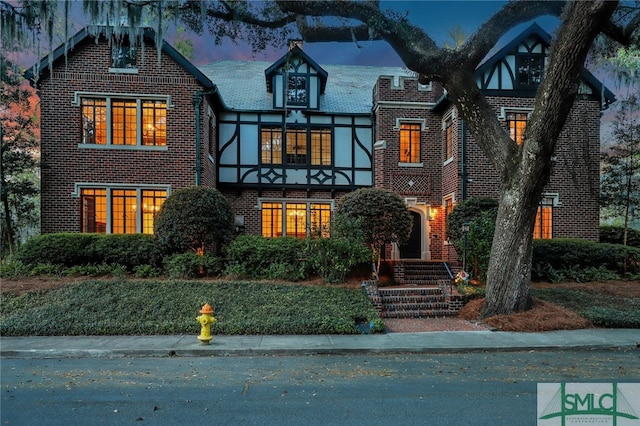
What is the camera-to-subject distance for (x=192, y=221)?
491 inches

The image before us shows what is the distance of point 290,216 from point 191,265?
5835mm

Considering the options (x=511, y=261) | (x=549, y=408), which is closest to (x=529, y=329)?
(x=511, y=261)

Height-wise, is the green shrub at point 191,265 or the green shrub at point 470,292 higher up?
the green shrub at point 191,265

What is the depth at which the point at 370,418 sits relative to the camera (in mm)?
4582

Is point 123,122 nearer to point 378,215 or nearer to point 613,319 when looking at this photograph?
point 378,215

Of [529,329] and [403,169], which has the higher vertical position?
[403,169]

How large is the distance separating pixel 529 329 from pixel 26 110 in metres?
17.5

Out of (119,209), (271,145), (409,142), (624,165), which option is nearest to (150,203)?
(119,209)

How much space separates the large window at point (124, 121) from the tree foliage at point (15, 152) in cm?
218

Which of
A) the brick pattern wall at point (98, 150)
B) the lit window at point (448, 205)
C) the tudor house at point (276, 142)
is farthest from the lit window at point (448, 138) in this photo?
the brick pattern wall at point (98, 150)

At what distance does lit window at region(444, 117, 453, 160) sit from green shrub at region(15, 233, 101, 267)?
12711 mm

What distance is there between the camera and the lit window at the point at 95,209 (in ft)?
47.9

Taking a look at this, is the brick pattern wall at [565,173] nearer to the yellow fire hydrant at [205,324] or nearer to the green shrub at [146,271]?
the green shrub at [146,271]

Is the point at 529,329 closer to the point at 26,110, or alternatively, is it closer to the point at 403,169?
the point at 403,169
